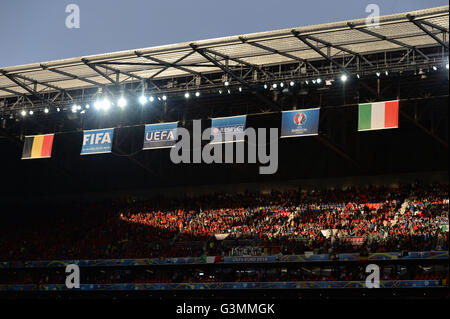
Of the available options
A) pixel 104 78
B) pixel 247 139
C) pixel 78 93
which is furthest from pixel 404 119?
pixel 78 93

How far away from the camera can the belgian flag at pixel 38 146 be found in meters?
41.8

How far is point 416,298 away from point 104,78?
2321cm

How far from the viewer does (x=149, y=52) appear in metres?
35.3

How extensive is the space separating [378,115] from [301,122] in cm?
438

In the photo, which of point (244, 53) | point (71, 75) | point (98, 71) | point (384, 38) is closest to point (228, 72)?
point (244, 53)

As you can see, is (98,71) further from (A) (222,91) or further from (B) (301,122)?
(B) (301,122)

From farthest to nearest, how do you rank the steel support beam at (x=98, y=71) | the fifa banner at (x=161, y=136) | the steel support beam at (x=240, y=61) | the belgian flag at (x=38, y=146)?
the belgian flag at (x=38, y=146) → the fifa banner at (x=161, y=136) → the steel support beam at (x=98, y=71) → the steel support beam at (x=240, y=61)

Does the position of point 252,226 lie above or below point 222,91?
below

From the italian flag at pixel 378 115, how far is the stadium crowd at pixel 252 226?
5.72 meters

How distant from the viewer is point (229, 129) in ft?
124

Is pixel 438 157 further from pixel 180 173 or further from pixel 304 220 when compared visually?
pixel 180 173

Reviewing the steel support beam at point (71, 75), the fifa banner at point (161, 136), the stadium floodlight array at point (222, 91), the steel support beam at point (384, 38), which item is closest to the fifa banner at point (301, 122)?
the stadium floodlight array at point (222, 91)

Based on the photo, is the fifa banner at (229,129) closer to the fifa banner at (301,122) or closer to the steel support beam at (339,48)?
the fifa banner at (301,122)

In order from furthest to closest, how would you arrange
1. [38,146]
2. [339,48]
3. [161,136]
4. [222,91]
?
[38,146], [161,136], [222,91], [339,48]
